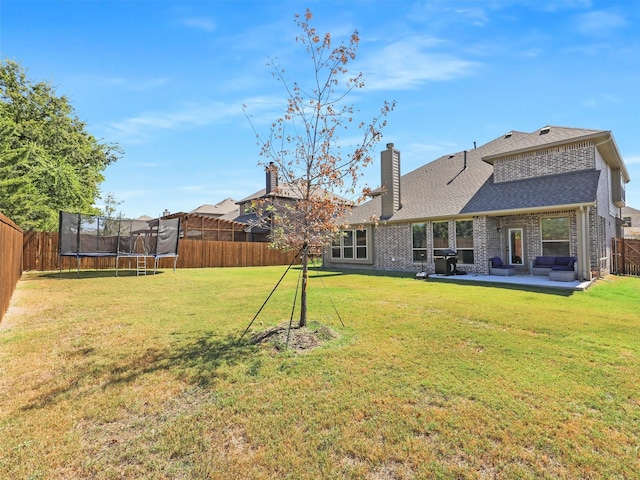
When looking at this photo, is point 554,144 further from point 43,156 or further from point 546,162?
point 43,156

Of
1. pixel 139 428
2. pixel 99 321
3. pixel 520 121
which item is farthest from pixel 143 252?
pixel 520 121

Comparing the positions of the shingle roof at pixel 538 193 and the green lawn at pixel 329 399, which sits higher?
the shingle roof at pixel 538 193

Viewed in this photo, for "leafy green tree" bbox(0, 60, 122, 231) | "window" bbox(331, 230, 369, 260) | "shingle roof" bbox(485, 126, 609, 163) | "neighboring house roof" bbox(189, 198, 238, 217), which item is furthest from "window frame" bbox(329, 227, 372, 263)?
"neighboring house roof" bbox(189, 198, 238, 217)

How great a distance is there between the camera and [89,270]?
16.2 meters

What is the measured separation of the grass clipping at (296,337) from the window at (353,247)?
1273cm

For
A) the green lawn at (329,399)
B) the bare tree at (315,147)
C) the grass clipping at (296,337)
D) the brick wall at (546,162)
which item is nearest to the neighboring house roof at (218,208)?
the brick wall at (546,162)

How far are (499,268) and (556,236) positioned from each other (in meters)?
2.49

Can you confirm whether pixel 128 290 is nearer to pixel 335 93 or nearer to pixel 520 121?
pixel 335 93

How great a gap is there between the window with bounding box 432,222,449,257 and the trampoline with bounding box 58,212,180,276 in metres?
12.7

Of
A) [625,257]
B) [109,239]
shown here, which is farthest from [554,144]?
[109,239]

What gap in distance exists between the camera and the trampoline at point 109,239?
13.8 metres

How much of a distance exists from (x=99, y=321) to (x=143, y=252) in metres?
10.9

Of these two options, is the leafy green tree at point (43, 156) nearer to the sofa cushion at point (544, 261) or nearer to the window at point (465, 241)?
the window at point (465, 241)

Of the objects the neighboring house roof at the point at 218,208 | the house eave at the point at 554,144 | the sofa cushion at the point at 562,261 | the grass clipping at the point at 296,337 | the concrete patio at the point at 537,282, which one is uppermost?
the neighboring house roof at the point at 218,208
